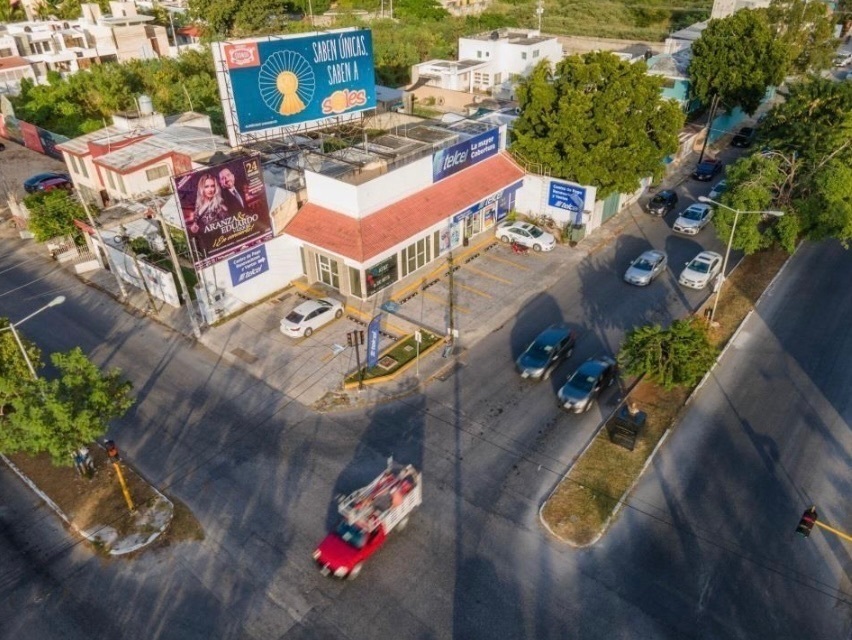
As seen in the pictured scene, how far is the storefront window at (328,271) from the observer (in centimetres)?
3744

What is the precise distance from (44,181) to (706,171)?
193 feet

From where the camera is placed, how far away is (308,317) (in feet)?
111

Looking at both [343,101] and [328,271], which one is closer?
[328,271]

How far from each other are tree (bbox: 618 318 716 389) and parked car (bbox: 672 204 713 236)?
733 inches

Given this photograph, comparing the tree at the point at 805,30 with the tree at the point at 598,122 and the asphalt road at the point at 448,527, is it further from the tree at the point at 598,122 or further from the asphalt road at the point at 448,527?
the asphalt road at the point at 448,527

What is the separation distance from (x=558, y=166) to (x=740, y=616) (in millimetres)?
31445

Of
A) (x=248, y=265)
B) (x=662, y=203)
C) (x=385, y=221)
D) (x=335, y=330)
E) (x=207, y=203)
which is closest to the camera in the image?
(x=207, y=203)

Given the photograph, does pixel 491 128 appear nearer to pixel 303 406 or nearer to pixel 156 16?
pixel 303 406

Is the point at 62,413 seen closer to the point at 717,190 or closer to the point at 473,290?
the point at 473,290

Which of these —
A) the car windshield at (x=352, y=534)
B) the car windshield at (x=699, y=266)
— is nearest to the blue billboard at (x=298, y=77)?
the car windshield at (x=699, y=266)

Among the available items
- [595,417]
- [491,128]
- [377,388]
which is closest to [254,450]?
[377,388]

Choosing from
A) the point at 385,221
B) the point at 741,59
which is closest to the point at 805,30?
the point at 741,59

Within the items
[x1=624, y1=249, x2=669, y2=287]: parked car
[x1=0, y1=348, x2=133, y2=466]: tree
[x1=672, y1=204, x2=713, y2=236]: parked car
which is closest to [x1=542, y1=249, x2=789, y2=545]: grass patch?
[x1=624, y1=249, x2=669, y2=287]: parked car

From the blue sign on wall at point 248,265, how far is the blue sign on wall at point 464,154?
12.4 m
